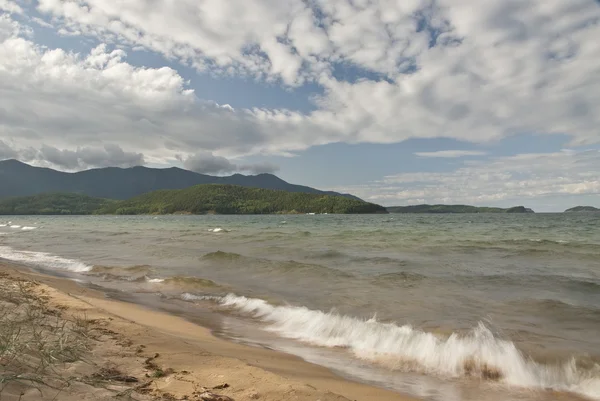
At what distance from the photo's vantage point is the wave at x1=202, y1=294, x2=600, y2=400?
6344mm

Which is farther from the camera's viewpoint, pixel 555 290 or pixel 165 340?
pixel 555 290

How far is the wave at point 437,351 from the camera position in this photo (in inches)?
250

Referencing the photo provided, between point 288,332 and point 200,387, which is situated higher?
point 200,387

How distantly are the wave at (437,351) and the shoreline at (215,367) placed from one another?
1.62 meters

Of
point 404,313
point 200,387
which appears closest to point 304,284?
point 404,313

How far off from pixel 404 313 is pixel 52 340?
26.2 feet

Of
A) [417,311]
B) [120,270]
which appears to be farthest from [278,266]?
[417,311]

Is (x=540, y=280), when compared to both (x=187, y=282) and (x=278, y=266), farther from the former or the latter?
(x=187, y=282)

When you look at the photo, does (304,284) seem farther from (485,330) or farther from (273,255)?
(273,255)

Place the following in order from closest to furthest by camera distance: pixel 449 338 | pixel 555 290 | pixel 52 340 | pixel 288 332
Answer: pixel 52 340 → pixel 449 338 → pixel 288 332 → pixel 555 290

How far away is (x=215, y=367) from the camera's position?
18.2 ft

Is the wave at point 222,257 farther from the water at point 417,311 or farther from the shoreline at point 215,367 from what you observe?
the shoreline at point 215,367

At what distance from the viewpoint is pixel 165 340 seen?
22.8 feet

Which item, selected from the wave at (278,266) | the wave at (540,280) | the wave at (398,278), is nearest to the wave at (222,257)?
the wave at (278,266)
